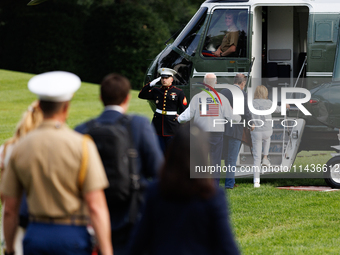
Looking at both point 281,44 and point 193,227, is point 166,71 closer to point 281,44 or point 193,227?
point 281,44

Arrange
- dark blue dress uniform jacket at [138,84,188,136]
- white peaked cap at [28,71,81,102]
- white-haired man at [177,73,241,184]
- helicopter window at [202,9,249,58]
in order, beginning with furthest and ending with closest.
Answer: helicopter window at [202,9,249,58]
dark blue dress uniform jacket at [138,84,188,136]
white-haired man at [177,73,241,184]
white peaked cap at [28,71,81,102]

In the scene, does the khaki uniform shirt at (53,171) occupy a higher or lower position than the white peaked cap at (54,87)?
lower

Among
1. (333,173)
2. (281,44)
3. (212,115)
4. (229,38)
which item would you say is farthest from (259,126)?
(281,44)

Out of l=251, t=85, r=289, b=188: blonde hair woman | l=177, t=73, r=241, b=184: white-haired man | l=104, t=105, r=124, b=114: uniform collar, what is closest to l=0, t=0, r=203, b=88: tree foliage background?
l=251, t=85, r=289, b=188: blonde hair woman

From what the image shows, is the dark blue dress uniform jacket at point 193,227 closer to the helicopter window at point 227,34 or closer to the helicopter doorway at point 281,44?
the helicopter window at point 227,34

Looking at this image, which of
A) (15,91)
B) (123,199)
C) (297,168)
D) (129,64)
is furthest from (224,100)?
(129,64)

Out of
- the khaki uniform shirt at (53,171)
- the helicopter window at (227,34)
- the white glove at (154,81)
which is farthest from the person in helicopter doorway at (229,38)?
the khaki uniform shirt at (53,171)

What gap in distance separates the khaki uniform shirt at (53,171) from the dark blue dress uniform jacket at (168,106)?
551cm

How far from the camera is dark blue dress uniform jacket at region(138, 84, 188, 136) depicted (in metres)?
8.15

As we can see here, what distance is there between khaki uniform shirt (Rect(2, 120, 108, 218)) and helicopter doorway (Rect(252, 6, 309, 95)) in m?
7.38

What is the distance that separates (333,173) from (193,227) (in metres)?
6.25

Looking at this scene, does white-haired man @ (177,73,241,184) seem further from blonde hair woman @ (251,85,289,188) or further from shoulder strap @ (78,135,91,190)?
shoulder strap @ (78,135,91,190)

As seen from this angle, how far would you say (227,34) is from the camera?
893cm

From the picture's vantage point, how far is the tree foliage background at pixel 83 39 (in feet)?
80.9
